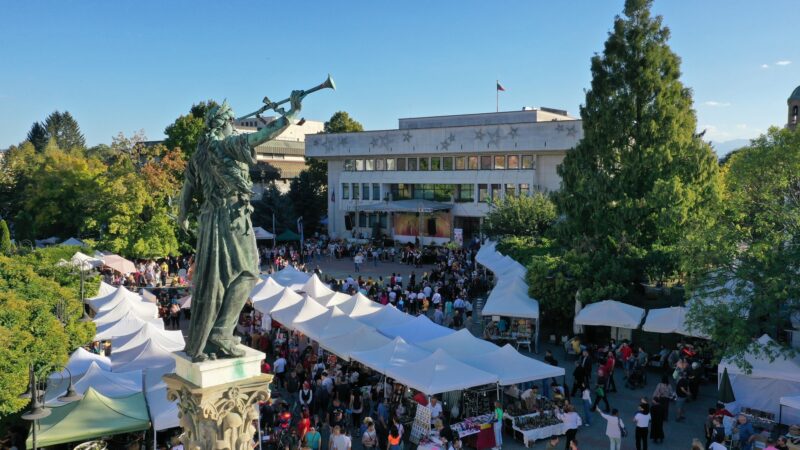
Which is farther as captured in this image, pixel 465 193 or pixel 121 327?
pixel 465 193

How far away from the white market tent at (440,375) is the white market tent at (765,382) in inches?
216

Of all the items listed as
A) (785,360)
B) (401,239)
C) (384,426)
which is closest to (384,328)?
(384,426)

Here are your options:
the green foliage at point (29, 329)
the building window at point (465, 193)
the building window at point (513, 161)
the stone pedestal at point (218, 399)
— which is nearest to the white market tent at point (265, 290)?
the green foliage at point (29, 329)

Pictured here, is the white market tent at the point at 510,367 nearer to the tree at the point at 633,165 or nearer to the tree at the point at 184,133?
the tree at the point at 633,165

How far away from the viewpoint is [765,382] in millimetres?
13797

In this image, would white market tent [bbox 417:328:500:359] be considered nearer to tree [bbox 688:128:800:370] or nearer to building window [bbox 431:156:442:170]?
tree [bbox 688:128:800:370]

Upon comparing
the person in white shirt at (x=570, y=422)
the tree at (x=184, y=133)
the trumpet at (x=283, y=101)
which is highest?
the tree at (x=184, y=133)

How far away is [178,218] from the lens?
6695 millimetres

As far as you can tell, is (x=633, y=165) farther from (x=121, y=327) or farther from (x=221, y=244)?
(x=221, y=244)

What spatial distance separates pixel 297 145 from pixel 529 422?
195 ft

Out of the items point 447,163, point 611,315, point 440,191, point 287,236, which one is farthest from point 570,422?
point 447,163

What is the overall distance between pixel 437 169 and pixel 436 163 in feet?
1.66

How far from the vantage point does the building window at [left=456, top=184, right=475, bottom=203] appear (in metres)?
47.2

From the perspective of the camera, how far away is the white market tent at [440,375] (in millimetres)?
12883
